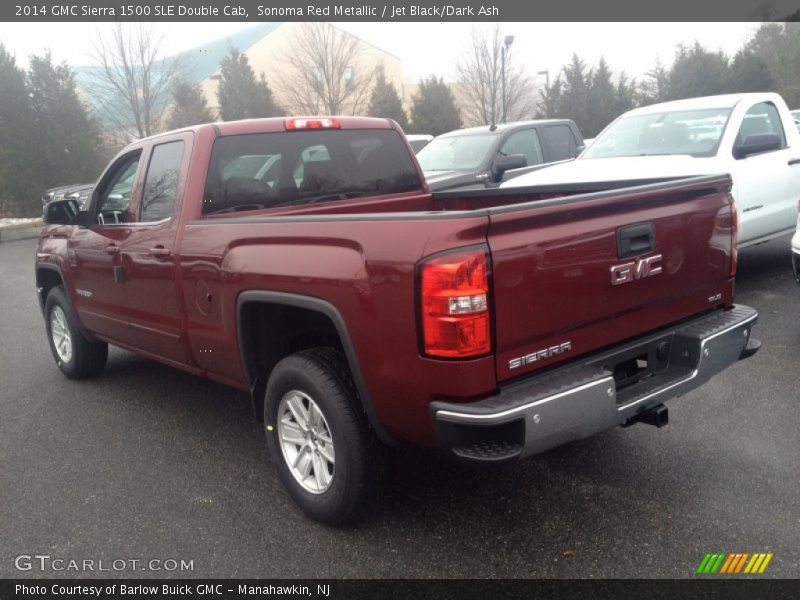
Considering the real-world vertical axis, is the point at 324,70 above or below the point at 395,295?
above

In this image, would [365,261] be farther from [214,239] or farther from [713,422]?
[713,422]

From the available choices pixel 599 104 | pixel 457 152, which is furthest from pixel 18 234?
pixel 599 104

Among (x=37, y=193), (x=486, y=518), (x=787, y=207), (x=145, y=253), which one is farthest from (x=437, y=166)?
(x=37, y=193)

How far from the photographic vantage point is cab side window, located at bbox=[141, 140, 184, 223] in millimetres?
4219

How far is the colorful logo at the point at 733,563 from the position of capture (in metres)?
2.83

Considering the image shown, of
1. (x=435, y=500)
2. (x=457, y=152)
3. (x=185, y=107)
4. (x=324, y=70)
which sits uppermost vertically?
(x=324, y=70)

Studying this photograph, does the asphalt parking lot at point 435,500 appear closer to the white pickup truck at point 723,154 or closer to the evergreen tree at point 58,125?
the white pickup truck at point 723,154

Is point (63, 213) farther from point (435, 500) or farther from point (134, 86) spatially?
point (134, 86)

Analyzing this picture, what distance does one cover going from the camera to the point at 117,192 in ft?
16.4

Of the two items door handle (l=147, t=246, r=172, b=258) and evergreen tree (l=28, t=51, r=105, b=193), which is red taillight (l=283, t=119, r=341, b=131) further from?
evergreen tree (l=28, t=51, r=105, b=193)

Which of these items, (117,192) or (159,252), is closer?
(159,252)

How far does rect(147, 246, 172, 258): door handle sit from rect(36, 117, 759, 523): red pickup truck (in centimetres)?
2

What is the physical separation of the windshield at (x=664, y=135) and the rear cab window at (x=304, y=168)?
3611 millimetres

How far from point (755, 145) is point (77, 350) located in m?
6.30
